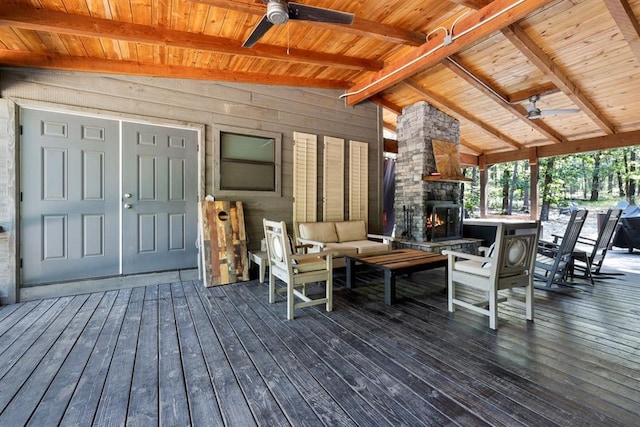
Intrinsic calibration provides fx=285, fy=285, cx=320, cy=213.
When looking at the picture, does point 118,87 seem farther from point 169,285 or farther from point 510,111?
point 510,111

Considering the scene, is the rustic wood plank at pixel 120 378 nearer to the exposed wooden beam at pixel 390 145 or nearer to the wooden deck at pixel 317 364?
→ the wooden deck at pixel 317 364

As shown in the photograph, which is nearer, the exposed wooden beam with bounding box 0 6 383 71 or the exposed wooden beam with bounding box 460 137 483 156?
the exposed wooden beam with bounding box 0 6 383 71

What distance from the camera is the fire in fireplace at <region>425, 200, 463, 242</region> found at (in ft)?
18.1

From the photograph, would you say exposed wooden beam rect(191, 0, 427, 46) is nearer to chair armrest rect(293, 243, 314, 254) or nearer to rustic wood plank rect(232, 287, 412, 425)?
chair armrest rect(293, 243, 314, 254)

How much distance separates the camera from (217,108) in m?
4.22

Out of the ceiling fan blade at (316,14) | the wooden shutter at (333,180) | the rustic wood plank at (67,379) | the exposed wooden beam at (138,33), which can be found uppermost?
the exposed wooden beam at (138,33)

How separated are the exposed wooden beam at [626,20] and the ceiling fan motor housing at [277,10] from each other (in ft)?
11.1

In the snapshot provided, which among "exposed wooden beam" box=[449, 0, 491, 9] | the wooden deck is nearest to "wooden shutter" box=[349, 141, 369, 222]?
the wooden deck

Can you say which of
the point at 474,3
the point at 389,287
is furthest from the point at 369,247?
the point at 474,3

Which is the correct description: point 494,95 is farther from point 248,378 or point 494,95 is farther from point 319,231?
point 248,378

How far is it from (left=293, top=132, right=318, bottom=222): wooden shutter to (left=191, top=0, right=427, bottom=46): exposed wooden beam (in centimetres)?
186

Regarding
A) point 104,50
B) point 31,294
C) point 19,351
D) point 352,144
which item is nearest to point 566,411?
point 19,351

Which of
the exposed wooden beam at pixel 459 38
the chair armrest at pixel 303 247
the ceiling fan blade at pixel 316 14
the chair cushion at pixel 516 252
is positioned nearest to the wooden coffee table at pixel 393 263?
the chair armrest at pixel 303 247

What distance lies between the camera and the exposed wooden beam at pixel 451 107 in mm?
5117
